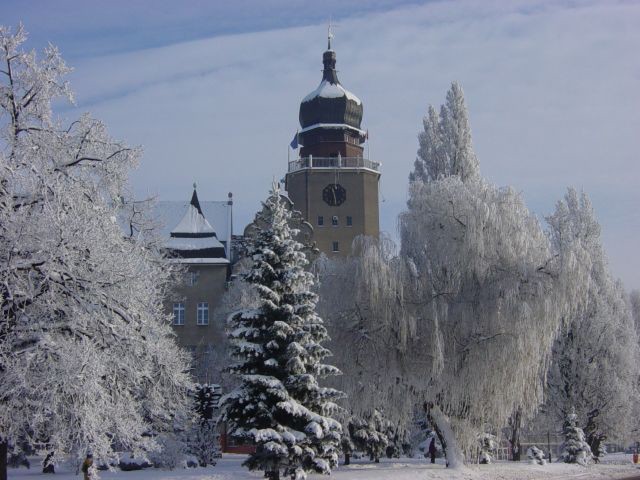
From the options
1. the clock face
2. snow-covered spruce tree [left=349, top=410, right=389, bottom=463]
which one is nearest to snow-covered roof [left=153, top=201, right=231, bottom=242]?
the clock face

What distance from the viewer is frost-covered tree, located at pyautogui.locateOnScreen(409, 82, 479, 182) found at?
1533 inches

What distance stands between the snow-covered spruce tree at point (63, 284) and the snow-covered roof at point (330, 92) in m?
44.4

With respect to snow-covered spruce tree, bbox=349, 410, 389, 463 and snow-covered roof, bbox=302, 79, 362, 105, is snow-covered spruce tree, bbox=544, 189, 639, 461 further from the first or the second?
snow-covered roof, bbox=302, 79, 362, 105

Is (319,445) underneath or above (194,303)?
underneath

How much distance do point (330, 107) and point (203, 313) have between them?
60.4ft

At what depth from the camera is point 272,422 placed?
72.3ft

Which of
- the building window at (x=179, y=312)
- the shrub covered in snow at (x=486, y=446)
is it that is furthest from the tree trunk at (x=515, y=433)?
the building window at (x=179, y=312)

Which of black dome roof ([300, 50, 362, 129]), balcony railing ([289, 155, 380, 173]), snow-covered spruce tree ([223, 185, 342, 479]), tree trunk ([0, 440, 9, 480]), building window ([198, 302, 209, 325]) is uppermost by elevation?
black dome roof ([300, 50, 362, 129])

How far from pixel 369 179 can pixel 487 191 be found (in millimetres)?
32847

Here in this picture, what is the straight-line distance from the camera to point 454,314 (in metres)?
26.3

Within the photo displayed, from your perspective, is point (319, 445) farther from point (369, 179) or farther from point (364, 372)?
point (369, 179)

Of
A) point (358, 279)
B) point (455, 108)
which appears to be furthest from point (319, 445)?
point (455, 108)

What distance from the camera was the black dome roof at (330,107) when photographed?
61.4 m

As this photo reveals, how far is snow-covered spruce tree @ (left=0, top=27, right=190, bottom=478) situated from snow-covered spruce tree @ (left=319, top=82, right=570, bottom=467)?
9.97 metres
